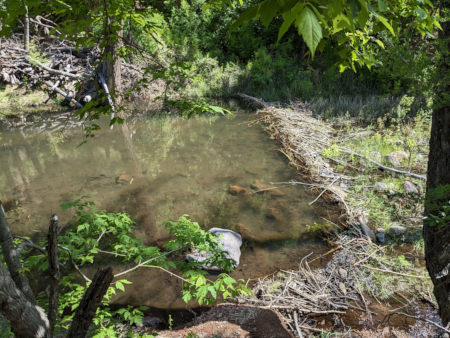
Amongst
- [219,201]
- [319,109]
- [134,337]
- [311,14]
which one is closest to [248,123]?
[319,109]

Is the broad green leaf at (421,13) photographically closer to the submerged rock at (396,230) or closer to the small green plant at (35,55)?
the submerged rock at (396,230)

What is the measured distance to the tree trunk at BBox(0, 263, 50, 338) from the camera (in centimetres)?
129

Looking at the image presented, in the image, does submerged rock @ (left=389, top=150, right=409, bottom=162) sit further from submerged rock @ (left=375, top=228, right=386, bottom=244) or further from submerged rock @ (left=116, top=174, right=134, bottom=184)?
submerged rock @ (left=116, top=174, right=134, bottom=184)

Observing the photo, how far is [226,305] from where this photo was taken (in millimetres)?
3176

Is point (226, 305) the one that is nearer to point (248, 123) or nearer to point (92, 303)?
point (92, 303)

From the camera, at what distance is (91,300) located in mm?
1491

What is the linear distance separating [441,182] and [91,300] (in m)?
2.70

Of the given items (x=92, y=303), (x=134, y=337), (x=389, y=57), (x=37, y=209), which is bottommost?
(x=37, y=209)

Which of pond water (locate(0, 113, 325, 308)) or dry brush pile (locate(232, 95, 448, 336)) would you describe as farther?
pond water (locate(0, 113, 325, 308))

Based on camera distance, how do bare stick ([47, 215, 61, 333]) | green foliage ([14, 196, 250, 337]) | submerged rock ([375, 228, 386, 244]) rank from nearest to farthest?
bare stick ([47, 215, 61, 333]) < green foliage ([14, 196, 250, 337]) < submerged rock ([375, 228, 386, 244])

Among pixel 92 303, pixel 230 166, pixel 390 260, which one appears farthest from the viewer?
pixel 230 166

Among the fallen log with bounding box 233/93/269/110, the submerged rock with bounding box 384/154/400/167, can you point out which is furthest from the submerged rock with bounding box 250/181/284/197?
the fallen log with bounding box 233/93/269/110

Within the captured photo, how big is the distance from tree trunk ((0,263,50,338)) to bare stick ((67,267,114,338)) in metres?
0.15

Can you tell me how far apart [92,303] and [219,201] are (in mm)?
3934
